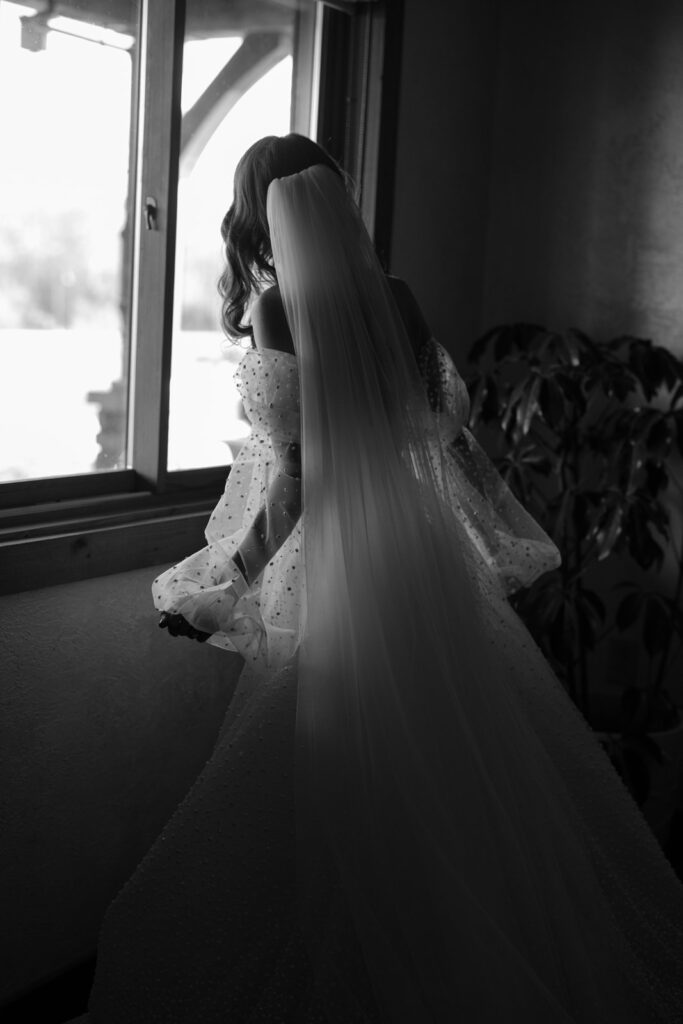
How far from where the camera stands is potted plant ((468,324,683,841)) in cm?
238

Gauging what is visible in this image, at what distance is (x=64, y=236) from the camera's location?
2.02 metres

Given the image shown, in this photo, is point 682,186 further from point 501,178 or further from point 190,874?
point 190,874

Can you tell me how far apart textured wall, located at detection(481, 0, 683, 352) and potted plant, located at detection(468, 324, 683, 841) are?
0.97 ft

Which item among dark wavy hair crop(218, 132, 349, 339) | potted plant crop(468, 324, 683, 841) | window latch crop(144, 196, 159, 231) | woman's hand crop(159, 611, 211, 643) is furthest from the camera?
potted plant crop(468, 324, 683, 841)

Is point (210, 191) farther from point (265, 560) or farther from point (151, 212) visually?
point (265, 560)

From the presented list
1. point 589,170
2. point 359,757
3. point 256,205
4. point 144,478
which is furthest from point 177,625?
point 589,170

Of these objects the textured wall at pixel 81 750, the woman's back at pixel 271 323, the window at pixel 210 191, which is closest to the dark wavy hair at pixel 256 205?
the woman's back at pixel 271 323

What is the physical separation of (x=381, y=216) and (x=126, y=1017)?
1921 millimetres

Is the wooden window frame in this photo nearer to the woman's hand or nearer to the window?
the window

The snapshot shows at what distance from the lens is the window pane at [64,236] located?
1911mm

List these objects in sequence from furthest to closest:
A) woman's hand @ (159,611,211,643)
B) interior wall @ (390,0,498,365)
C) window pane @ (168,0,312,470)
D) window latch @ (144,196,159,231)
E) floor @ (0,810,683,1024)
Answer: interior wall @ (390,0,498,365) → window pane @ (168,0,312,470) → window latch @ (144,196,159,231) → floor @ (0,810,683,1024) → woman's hand @ (159,611,211,643)

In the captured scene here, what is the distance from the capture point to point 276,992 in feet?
4.19

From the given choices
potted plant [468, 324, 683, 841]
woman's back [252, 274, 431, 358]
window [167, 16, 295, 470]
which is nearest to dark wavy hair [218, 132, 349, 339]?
woman's back [252, 274, 431, 358]

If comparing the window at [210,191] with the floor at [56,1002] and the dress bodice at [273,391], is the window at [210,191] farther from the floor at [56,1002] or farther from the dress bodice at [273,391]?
the floor at [56,1002]
